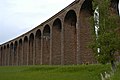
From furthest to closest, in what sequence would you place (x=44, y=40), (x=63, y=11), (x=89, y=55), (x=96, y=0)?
(x=44, y=40)
(x=63, y=11)
(x=89, y=55)
(x=96, y=0)

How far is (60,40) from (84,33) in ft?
33.8

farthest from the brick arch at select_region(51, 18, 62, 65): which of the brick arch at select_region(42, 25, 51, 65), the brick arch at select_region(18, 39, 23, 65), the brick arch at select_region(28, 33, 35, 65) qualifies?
the brick arch at select_region(18, 39, 23, 65)

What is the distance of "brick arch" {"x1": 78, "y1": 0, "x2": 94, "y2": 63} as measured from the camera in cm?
3462

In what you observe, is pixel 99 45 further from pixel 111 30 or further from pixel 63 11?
pixel 63 11

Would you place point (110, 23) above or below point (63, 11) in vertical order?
below

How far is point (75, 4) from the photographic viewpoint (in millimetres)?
35656

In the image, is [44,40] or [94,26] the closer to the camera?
[94,26]

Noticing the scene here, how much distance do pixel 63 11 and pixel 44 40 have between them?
35.6ft

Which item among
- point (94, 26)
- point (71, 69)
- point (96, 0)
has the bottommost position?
point (71, 69)

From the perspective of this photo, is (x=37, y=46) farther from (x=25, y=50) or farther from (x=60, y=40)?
(x=60, y=40)

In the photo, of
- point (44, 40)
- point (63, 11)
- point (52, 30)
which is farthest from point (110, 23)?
point (44, 40)

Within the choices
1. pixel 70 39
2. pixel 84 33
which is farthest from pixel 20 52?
pixel 84 33

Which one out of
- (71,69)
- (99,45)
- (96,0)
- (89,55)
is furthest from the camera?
(89,55)

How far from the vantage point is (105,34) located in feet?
61.3
